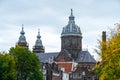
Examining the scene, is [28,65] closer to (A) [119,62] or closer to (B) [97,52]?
(B) [97,52]

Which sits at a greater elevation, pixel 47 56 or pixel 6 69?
pixel 47 56

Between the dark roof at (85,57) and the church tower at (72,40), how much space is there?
133cm

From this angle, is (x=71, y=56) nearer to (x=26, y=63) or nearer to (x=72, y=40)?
(x=72, y=40)

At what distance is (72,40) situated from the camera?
147 m

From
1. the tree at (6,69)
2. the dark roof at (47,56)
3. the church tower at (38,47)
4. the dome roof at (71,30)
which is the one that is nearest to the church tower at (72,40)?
the dome roof at (71,30)

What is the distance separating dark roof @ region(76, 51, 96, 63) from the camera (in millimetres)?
143750

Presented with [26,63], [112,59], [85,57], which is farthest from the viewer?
[85,57]

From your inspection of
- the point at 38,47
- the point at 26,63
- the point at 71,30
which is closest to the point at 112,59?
the point at 26,63

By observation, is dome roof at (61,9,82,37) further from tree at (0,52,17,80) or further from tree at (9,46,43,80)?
tree at (0,52,17,80)

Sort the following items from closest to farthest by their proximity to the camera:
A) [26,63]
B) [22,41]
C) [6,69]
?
1. [6,69]
2. [26,63]
3. [22,41]

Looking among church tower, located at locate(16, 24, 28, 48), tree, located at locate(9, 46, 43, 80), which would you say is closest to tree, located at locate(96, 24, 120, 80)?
tree, located at locate(9, 46, 43, 80)

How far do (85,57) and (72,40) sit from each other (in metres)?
6.92

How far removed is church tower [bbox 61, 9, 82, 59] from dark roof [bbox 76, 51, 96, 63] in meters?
1.33

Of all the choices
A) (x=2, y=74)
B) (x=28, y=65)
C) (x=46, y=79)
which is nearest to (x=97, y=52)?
(x=2, y=74)
